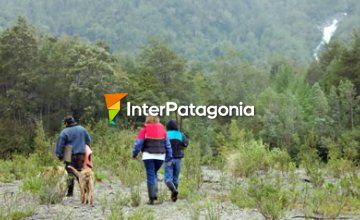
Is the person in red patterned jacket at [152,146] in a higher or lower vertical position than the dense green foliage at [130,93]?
lower

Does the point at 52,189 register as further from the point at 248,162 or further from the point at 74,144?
the point at 248,162

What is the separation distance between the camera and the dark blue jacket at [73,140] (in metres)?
11.2

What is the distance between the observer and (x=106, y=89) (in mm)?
47031

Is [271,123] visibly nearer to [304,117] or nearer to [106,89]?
[304,117]

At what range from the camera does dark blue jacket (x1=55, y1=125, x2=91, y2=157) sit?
1121 centimetres

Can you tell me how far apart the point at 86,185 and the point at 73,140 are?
3.10 ft

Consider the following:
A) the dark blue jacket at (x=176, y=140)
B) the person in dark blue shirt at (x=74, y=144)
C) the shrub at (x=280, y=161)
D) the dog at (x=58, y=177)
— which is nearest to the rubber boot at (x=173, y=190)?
the dark blue jacket at (x=176, y=140)

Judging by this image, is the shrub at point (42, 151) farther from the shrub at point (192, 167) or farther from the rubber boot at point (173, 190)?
the rubber boot at point (173, 190)

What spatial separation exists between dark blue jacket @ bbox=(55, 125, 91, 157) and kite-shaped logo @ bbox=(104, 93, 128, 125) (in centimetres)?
3337

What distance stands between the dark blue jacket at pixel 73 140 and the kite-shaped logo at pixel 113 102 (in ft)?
109

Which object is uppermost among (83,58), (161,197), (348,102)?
(83,58)

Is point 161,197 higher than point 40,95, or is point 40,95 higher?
point 40,95

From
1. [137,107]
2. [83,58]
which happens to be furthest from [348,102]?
[83,58]

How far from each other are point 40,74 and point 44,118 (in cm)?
367
